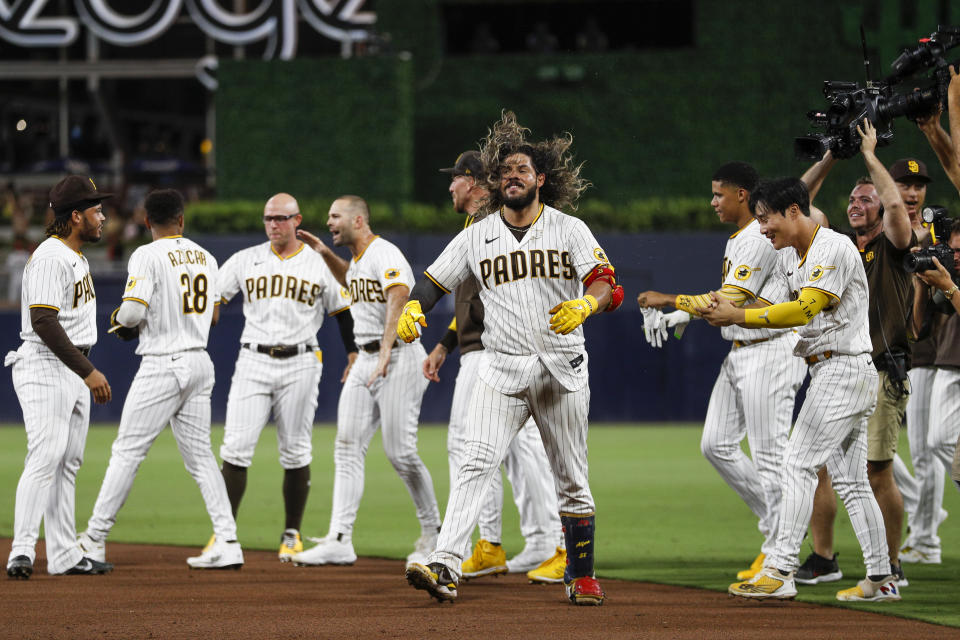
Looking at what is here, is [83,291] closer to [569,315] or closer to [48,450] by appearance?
[48,450]

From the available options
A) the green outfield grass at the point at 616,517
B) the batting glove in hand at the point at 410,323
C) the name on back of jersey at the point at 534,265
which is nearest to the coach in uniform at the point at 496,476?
the green outfield grass at the point at 616,517

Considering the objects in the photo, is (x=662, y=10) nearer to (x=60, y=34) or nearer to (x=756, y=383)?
(x=60, y=34)

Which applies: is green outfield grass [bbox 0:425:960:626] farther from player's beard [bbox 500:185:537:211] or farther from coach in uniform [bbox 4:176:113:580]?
player's beard [bbox 500:185:537:211]

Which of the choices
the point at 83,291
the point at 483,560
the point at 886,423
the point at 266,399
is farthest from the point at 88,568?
the point at 886,423

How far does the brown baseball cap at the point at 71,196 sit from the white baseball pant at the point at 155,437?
103cm

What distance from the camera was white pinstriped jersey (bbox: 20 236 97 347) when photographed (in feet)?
23.4

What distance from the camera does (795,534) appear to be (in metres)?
6.21

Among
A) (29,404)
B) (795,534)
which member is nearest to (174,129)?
(29,404)

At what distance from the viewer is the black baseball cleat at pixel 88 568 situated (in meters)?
7.35

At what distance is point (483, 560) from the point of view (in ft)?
24.2

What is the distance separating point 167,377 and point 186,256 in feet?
2.54

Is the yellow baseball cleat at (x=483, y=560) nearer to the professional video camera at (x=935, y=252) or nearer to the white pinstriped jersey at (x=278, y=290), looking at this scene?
the white pinstriped jersey at (x=278, y=290)

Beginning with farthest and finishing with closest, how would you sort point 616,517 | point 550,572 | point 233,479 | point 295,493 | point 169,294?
point 616,517
point 295,493
point 233,479
point 169,294
point 550,572

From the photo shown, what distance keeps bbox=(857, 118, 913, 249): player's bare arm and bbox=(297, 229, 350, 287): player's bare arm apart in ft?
11.2
